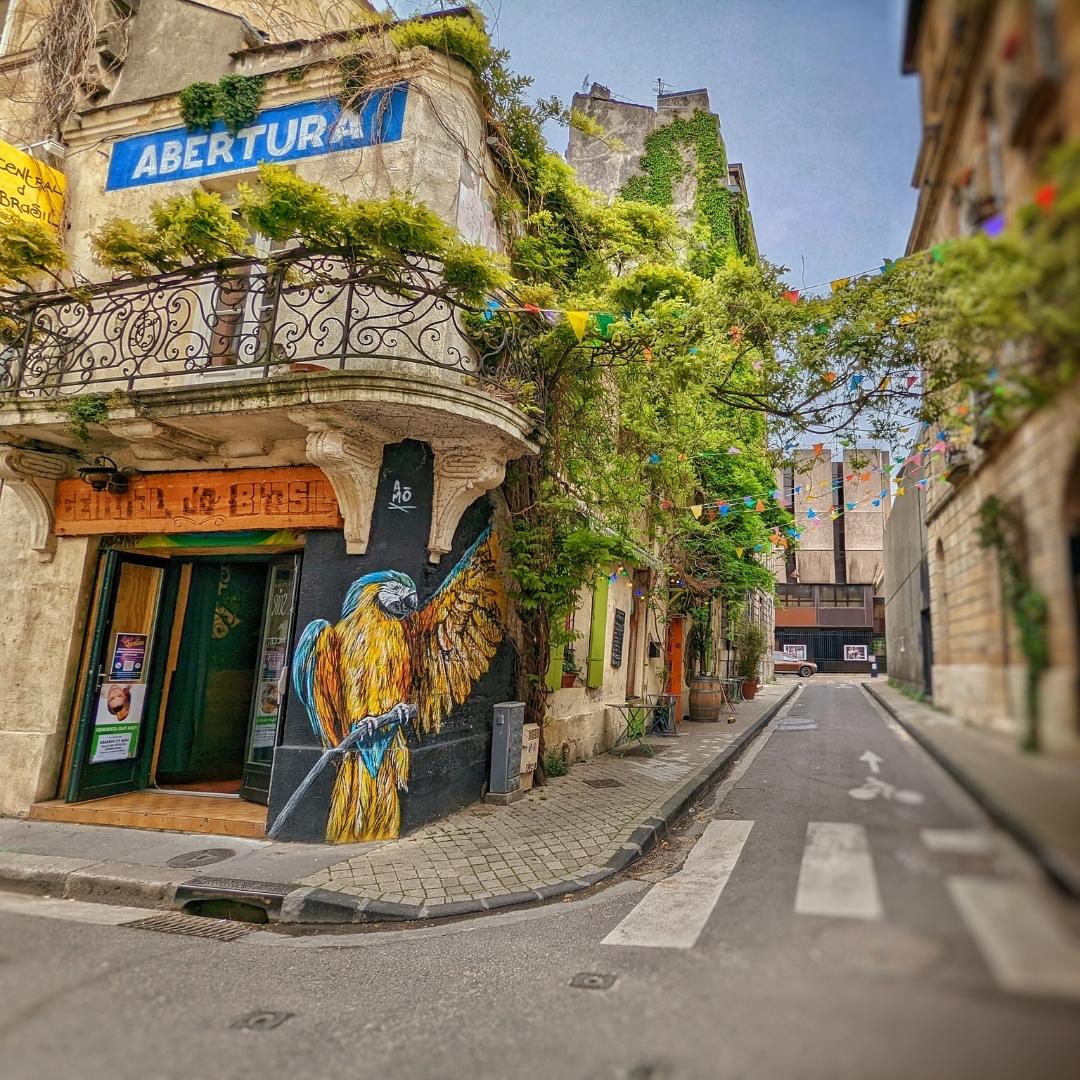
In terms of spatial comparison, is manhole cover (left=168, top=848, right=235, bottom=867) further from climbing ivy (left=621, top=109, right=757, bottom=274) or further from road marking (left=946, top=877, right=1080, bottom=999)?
climbing ivy (left=621, top=109, right=757, bottom=274)

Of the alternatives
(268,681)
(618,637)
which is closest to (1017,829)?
(268,681)

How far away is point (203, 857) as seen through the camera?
5738 mm

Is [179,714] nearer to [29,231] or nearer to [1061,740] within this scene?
[29,231]

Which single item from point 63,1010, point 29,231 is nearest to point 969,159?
point 63,1010

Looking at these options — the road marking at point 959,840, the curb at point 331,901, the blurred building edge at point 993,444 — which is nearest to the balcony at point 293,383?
the curb at point 331,901

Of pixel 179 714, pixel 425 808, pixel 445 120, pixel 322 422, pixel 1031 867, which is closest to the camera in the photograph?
pixel 1031 867

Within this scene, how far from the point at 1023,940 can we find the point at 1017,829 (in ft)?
0.36

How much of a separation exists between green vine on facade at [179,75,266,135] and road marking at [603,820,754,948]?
29.3 ft

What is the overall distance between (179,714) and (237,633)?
3.72 ft

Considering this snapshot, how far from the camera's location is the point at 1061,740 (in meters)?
0.77

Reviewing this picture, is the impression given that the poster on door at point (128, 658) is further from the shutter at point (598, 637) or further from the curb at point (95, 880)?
the shutter at point (598, 637)

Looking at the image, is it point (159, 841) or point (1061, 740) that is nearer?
point (1061, 740)

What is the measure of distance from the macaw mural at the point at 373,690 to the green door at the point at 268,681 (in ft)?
4.08

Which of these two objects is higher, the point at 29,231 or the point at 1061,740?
the point at 29,231
